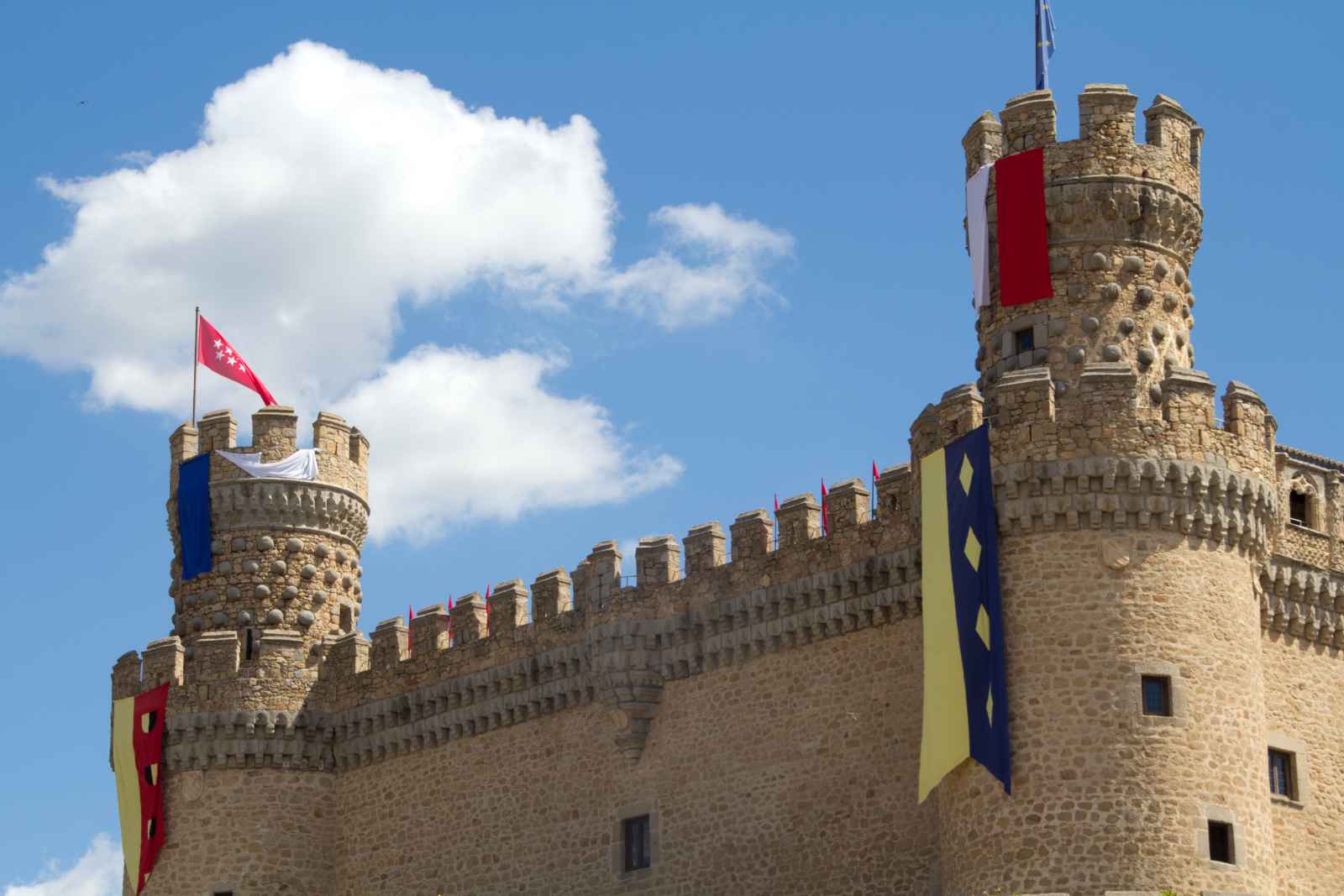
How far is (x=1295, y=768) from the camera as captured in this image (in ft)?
118

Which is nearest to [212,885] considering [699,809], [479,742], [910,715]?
[479,742]

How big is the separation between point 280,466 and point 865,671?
13606 mm

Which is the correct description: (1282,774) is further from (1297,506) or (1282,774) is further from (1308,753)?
(1297,506)

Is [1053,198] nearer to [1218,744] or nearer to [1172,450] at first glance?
[1172,450]

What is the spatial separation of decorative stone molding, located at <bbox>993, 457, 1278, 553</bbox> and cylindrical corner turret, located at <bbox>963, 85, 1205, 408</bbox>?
1921 mm

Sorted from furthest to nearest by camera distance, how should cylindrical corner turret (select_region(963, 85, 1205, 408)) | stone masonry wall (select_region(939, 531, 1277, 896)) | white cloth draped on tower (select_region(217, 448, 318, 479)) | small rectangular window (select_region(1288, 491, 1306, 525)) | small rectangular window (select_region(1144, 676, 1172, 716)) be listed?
1. white cloth draped on tower (select_region(217, 448, 318, 479))
2. small rectangular window (select_region(1288, 491, 1306, 525))
3. cylindrical corner turret (select_region(963, 85, 1205, 408))
4. small rectangular window (select_region(1144, 676, 1172, 716))
5. stone masonry wall (select_region(939, 531, 1277, 896))

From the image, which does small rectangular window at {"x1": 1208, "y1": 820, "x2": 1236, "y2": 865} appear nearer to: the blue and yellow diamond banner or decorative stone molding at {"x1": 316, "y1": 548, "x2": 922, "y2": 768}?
the blue and yellow diamond banner

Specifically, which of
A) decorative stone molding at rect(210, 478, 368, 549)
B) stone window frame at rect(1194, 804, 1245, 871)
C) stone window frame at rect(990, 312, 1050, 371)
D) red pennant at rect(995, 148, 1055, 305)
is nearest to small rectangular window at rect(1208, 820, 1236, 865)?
stone window frame at rect(1194, 804, 1245, 871)

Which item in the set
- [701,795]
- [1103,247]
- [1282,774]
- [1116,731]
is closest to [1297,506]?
[1282,774]

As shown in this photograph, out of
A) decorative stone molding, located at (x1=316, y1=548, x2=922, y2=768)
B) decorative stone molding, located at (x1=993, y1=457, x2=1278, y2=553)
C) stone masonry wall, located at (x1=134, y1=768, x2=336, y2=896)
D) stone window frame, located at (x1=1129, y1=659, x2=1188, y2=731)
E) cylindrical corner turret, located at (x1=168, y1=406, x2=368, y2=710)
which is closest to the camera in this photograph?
stone window frame, located at (x1=1129, y1=659, x2=1188, y2=731)

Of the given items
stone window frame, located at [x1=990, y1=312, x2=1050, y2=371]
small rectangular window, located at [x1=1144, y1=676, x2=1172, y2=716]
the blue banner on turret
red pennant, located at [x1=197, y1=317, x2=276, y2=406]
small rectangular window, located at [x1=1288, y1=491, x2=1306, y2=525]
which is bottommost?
small rectangular window, located at [x1=1144, y1=676, x2=1172, y2=716]

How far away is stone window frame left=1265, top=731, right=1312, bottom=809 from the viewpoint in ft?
117

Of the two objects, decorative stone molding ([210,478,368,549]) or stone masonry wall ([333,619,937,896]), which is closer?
stone masonry wall ([333,619,937,896])

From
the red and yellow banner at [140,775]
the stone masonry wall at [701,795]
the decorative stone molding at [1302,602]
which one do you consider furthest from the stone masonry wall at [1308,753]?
the red and yellow banner at [140,775]
